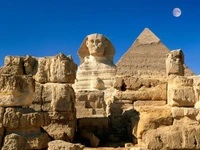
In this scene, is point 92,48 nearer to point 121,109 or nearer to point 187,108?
point 121,109

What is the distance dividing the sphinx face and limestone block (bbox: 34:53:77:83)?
458 inches

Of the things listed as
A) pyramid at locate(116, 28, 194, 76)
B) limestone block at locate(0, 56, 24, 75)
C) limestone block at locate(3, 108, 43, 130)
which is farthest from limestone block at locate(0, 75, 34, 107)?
pyramid at locate(116, 28, 194, 76)

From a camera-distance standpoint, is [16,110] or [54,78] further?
[54,78]

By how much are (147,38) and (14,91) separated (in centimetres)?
4508

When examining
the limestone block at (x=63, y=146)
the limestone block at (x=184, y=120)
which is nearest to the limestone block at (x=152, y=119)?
the limestone block at (x=184, y=120)

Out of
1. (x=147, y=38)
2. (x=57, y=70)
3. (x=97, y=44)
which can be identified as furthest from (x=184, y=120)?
(x=147, y=38)

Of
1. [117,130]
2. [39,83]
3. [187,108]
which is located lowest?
[117,130]

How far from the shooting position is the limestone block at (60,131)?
Result: 19.4 feet

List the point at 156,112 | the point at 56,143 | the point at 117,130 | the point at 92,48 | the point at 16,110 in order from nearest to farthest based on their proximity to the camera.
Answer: the point at 56,143 < the point at 16,110 < the point at 156,112 < the point at 117,130 < the point at 92,48

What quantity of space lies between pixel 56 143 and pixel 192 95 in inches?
127

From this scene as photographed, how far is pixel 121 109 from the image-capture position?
334 inches

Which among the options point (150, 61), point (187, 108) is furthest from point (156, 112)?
point (150, 61)

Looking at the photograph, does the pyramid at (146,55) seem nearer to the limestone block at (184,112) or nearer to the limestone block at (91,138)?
the limestone block at (184,112)

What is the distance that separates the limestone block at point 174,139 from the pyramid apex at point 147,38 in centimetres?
4435
